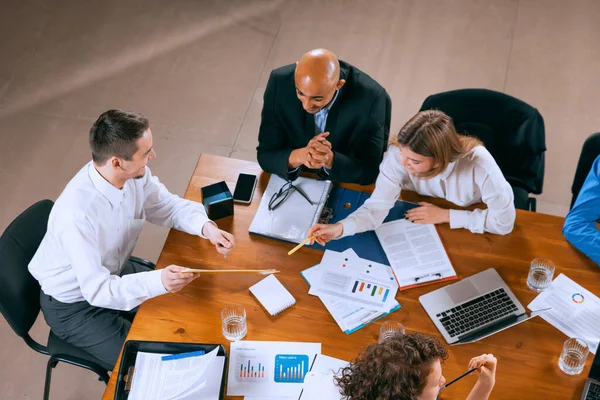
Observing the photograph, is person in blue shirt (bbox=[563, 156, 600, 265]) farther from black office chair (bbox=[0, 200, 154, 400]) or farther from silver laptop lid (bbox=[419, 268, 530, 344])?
black office chair (bbox=[0, 200, 154, 400])

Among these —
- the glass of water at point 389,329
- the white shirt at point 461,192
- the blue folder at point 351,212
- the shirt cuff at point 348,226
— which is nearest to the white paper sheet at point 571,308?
the white shirt at point 461,192

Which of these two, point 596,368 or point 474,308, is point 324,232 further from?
point 596,368

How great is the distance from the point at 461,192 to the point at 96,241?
1564mm

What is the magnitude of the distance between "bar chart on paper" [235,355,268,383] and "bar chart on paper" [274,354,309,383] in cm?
5

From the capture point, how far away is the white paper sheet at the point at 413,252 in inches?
103

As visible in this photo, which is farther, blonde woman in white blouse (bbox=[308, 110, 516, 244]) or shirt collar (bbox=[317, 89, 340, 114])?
shirt collar (bbox=[317, 89, 340, 114])

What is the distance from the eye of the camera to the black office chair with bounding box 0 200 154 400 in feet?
8.51

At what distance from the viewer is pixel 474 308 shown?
→ 99.2 inches

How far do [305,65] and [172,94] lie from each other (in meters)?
2.35

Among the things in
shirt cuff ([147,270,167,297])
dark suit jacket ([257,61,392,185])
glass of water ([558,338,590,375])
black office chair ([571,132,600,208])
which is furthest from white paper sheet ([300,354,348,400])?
black office chair ([571,132,600,208])

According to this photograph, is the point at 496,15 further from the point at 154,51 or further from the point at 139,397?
the point at 139,397

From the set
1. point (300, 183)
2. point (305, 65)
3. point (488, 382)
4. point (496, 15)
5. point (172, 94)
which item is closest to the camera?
point (488, 382)

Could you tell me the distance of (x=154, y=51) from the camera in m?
5.00

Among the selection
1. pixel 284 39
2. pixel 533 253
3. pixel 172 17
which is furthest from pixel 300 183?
pixel 172 17
